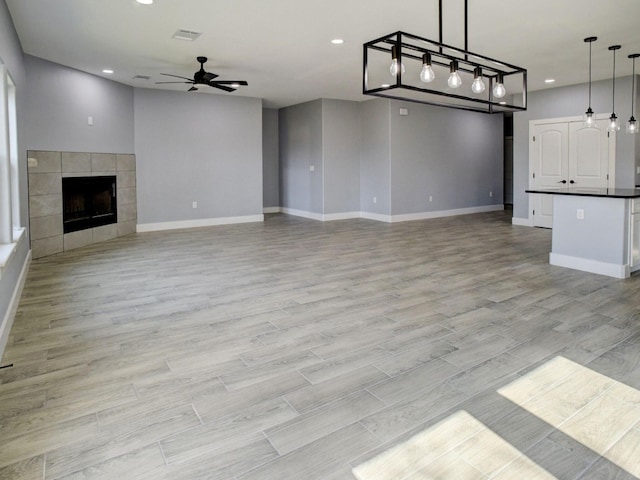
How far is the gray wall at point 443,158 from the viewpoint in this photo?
393 inches

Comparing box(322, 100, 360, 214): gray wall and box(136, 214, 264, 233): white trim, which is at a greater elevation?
box(322, 100, 360, 214): gray wall

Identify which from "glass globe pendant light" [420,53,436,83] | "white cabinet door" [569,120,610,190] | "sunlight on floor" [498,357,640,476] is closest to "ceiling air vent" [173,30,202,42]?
"glass globe pendant light" [420,53,436,83]

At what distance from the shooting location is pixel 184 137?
898cm

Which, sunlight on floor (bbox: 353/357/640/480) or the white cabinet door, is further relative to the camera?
the white cabinet door

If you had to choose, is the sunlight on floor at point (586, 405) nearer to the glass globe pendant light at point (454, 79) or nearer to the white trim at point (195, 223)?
the glass globe pendant light at point (454, 79)

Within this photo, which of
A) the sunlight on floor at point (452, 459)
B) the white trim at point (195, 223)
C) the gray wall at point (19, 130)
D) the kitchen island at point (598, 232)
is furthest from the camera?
the white trim at point (195, 223)

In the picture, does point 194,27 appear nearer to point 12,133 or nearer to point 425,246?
point 12,133

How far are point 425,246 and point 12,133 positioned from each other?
5.54 meters

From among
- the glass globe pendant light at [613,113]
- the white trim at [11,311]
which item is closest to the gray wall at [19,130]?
the white trim at [11,311]

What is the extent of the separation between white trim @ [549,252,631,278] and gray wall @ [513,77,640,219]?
315cm

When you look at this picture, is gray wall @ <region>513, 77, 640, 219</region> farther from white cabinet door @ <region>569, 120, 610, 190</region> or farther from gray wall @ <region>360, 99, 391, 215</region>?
gray wall @ <region>360, 99, 391, 215</region>

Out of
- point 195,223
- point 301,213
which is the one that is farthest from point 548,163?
point 195,223

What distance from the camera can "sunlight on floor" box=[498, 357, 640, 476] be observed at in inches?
76.9

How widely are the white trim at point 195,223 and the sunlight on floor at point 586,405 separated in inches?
302
